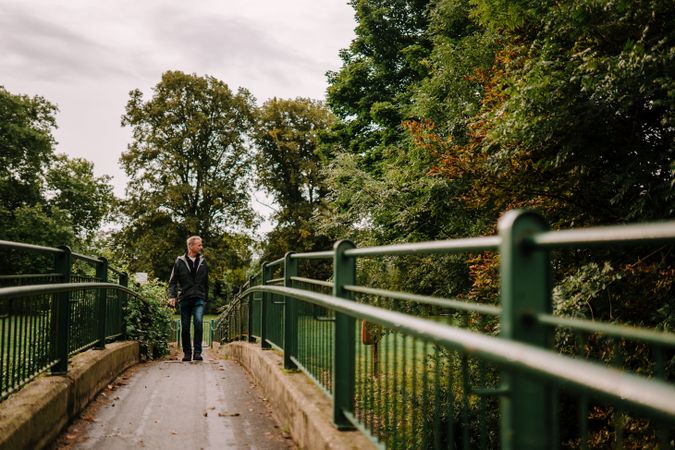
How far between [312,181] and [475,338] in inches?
1455

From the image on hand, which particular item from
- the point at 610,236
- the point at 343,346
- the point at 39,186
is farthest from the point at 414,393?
the point at 39,186

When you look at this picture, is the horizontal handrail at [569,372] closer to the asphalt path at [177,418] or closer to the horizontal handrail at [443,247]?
the horizontal handrail at [443,247]

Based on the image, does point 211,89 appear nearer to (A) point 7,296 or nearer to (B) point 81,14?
(B) point 81,14

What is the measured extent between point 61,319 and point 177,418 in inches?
49.0

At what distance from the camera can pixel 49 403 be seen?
4207 mm

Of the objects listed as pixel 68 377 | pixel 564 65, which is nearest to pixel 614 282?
pixel 564 65

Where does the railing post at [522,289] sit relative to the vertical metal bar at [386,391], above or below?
above

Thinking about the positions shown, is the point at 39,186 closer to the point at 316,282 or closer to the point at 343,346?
the point at 316,282

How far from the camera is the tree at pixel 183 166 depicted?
36781 mm

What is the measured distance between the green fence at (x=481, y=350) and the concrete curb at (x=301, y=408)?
0.10 metres

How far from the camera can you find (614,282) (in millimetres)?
8117

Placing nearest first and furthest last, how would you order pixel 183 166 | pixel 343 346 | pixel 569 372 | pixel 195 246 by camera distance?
1. pixel 569 372
2. pixel 343 346
3. pixel 195 246
4. pixel 183 166

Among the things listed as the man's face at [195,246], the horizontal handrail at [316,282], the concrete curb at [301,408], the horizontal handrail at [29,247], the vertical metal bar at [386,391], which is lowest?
the concrete curb at [301,408]

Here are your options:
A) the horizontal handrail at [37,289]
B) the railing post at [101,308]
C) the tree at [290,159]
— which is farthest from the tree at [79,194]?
the horizontal handrail at [37,289]
